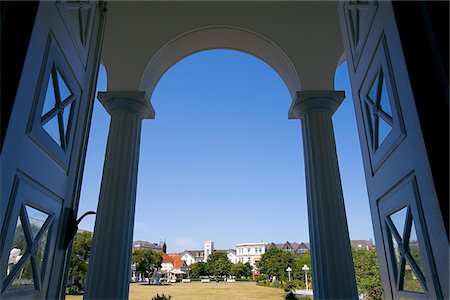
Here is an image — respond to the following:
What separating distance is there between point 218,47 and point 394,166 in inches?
107

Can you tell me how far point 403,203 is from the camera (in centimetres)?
122

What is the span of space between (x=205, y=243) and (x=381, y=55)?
2931 cm

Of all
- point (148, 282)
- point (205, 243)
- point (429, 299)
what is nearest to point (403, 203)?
point (429, 299)

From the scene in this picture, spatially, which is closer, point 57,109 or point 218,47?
point 57,109

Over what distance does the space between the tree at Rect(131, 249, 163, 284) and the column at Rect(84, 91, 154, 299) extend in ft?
20.3

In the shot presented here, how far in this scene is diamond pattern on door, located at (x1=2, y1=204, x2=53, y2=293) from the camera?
1052 millimetres

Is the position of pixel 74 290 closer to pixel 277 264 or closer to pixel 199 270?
pixel 277 264

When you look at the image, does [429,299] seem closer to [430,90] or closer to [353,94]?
[430,90]

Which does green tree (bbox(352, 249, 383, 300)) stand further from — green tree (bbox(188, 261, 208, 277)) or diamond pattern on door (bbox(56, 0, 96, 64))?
green tree (bbox(188, 261, 208, 277))

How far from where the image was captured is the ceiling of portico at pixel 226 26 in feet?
10.2

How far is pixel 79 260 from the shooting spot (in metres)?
3.37

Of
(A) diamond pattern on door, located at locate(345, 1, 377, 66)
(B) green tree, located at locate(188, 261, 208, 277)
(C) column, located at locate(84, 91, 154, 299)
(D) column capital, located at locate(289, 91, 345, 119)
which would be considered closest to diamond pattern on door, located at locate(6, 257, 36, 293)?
(C) column, located at locate(84, 91, 154, 299)

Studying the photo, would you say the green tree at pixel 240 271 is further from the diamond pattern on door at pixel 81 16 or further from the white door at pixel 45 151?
the diamond pattern on door at pixel 81 16

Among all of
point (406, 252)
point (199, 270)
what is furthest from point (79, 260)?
point (199, 270)
